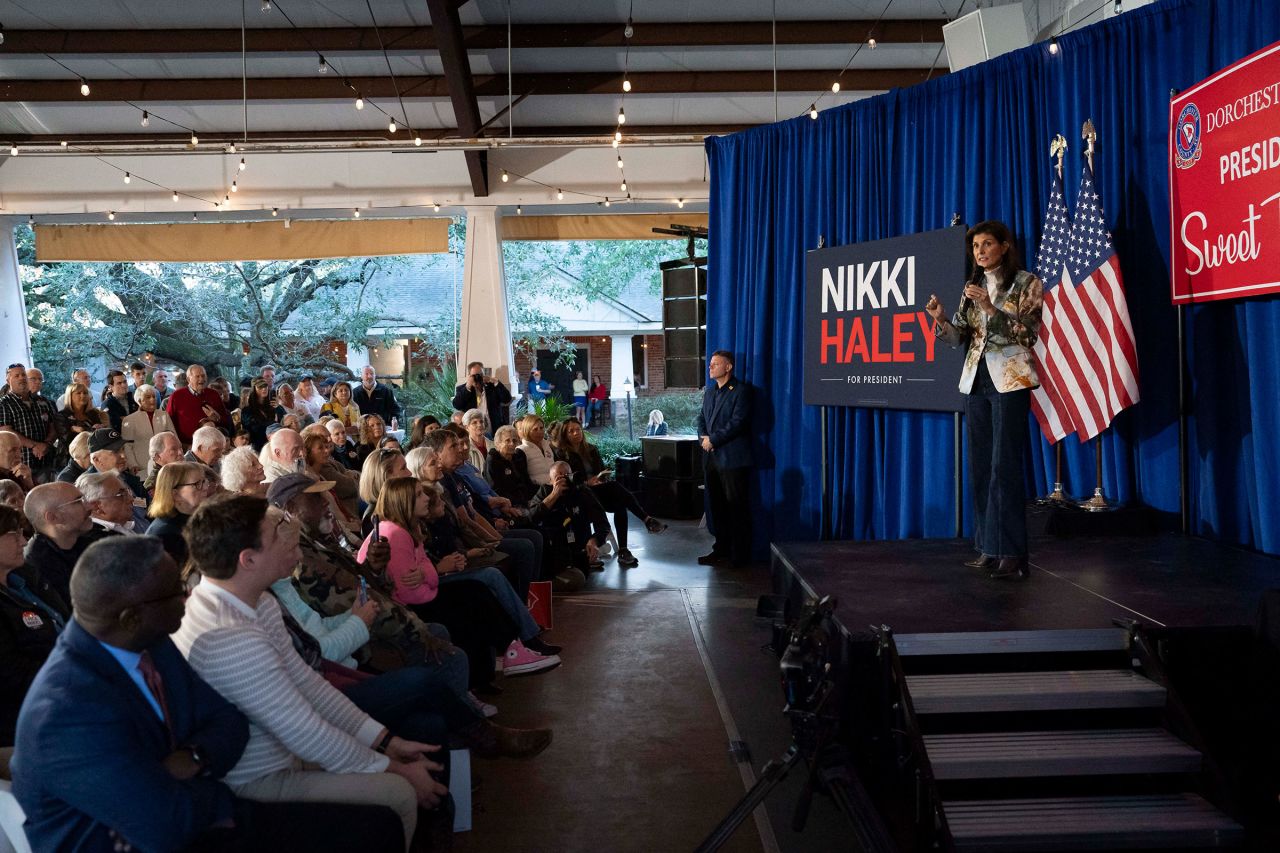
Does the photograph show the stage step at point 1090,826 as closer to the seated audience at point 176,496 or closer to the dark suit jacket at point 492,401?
the seated audience at point 176,496

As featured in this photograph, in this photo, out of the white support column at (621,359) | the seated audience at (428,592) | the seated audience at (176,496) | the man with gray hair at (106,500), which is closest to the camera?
the seated audience at (176,496)

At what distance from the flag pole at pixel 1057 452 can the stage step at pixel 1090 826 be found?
7.80ft

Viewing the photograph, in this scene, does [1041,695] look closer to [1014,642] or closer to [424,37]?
[1014,642]

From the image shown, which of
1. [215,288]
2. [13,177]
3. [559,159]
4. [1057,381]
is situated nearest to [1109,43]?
[1057,381]

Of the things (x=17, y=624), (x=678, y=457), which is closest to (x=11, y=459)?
(x=17, y=624)

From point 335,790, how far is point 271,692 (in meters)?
0.26

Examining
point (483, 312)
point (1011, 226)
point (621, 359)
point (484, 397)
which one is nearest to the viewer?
point (1011, 226)

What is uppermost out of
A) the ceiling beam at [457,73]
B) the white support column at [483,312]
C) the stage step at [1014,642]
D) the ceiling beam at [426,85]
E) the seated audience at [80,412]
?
the ceiling beam at [426,85]

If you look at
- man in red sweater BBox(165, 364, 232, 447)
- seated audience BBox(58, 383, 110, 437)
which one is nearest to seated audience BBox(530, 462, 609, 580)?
man in red sweater BBox(165, 364, 232, 447)

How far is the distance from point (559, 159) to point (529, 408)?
311 centimetres

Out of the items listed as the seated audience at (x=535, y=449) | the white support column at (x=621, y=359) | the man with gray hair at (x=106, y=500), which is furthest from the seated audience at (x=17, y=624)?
the white support column at (x=621, y=359)

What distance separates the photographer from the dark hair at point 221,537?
88.5 inches

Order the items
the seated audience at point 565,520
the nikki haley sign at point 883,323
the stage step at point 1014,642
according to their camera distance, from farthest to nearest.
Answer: the seated audience at point 565,520 < the nikki haley sign at point 883,323 < the stage step at point 1014,642

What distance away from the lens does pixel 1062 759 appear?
2.90m
